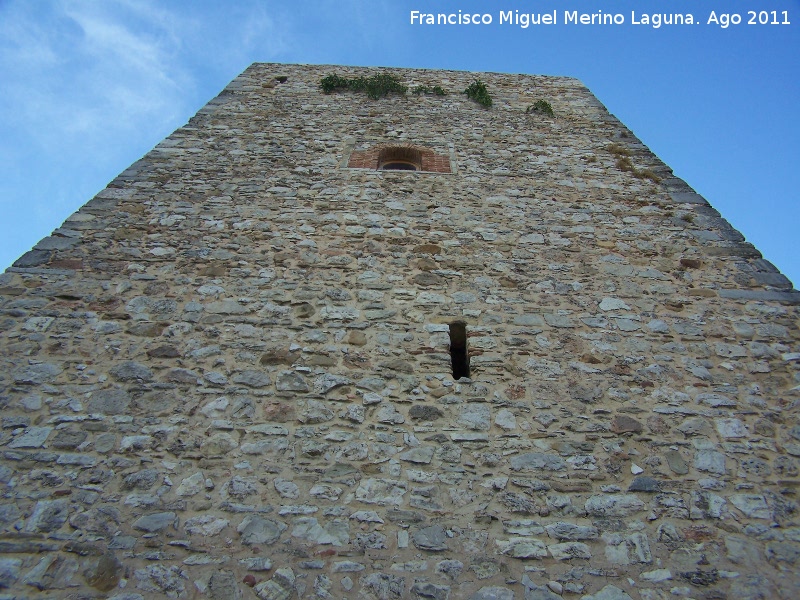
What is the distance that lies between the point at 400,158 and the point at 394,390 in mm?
3747

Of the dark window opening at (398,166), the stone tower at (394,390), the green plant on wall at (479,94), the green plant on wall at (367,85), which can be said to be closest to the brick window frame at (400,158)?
the dark window opening at (398,166)

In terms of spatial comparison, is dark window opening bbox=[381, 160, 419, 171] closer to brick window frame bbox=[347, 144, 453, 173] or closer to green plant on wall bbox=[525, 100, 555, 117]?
brick window frame bbox=[347, 144, 453, 173]

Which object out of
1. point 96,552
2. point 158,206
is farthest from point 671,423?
point 158,206

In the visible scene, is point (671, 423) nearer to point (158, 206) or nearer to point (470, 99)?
point (158, 206)

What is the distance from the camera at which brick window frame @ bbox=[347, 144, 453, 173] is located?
21.1 ft

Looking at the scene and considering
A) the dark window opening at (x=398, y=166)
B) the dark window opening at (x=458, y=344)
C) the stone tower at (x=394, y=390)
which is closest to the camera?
the stone tower at (x=394, y=390)

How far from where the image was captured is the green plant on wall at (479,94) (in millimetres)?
7891

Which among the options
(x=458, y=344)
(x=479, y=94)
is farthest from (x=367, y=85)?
(x=458, y=344)

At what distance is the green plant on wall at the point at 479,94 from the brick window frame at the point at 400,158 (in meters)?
1.66

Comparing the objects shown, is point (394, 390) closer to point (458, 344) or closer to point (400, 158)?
point (458, 344)

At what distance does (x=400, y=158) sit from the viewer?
691 cm

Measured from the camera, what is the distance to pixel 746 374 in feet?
13.9

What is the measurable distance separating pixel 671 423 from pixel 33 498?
408 cm

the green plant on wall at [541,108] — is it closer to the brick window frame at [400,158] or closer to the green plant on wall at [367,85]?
the green plant on wall at [367,85]
